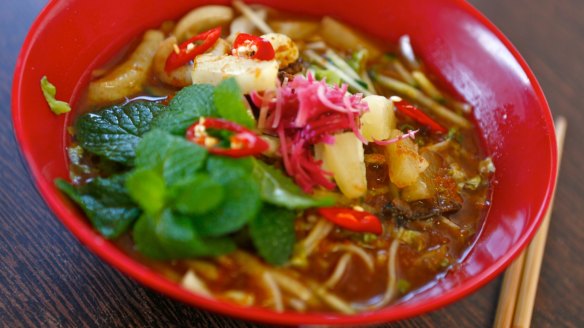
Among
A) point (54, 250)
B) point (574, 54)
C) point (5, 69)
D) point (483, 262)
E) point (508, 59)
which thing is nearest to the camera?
point (483, 262)

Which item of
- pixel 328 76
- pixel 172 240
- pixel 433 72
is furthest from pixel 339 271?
pixel 433 72

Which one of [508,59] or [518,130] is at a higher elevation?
[508,59]

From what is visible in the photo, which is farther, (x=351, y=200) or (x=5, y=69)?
(x=5, y=69)

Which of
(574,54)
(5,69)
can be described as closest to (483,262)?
(574,54)

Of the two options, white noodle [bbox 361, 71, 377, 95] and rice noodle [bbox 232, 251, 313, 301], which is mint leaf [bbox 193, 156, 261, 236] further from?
white noodle [bbox 361, 71, 377, 95]

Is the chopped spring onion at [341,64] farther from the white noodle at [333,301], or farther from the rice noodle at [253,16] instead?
the white noodle at [333,301]

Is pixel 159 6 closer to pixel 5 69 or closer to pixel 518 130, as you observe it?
pixel 5 69
